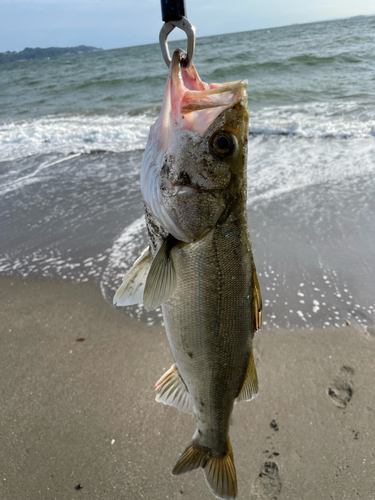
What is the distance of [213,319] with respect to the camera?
1764 mm

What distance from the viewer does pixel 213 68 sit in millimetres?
24562

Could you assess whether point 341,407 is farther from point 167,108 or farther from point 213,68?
point 213,68

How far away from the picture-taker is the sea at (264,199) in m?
4.57

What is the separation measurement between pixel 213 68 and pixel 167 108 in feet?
84.2

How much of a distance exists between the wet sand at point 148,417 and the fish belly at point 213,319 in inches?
45.9

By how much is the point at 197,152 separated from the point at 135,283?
0.72 m

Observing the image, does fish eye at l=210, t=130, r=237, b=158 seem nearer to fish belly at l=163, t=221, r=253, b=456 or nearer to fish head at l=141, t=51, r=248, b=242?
fish head at l=141, t=51, r=248, b=242

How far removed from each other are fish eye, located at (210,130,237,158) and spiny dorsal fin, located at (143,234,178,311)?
495 mm

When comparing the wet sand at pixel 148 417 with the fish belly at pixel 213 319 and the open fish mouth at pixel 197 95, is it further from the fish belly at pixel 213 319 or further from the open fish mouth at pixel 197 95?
the open fish mouth at pixel 197 95

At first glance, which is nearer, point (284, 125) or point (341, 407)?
point (341, 407)

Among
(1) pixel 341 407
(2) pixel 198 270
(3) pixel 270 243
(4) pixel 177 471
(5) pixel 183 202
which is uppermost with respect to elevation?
(5) pixel 183 202

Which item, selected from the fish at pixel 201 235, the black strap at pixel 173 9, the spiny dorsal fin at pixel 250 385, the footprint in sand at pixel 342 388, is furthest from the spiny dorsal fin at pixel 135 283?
the footprint in sand at pixel 342 388

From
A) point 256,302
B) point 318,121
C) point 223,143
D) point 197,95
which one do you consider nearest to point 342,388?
point 256,302

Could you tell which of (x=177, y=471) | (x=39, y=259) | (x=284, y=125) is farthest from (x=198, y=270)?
(x=284, y=125)
